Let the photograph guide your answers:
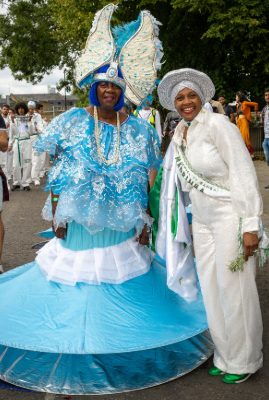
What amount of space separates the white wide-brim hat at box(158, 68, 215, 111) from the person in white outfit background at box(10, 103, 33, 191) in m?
10.2

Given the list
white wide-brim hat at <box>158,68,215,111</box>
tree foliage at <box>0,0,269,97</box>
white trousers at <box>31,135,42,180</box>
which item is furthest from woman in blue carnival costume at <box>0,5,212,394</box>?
tree foliage at <box>0,0,269,97</box>

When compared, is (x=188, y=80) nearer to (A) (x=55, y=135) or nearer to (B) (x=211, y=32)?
(A) (x=55, y=135)

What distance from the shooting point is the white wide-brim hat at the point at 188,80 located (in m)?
3.67

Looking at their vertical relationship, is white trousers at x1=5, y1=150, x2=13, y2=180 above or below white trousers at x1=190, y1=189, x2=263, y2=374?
below

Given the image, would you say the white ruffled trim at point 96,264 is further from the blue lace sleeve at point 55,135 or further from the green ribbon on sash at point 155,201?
the blue lace sleeve at point 55,135

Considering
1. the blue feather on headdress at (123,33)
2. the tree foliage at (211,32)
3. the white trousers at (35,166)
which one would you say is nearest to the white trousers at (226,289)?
the blue feather on headdress at (123,33)

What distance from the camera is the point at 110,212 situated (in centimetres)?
405

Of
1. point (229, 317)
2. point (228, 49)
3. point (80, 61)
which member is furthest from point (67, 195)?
point (228, 49)

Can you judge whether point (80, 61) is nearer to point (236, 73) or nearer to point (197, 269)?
point (197, 269)

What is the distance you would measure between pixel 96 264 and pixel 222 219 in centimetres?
94

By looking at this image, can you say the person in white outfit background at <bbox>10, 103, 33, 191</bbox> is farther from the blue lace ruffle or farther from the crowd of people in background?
the blue lace ruffle

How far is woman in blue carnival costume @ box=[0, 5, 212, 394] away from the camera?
11.9 feet

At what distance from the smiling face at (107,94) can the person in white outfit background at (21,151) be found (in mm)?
9771

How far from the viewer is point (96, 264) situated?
3973 millimetres
